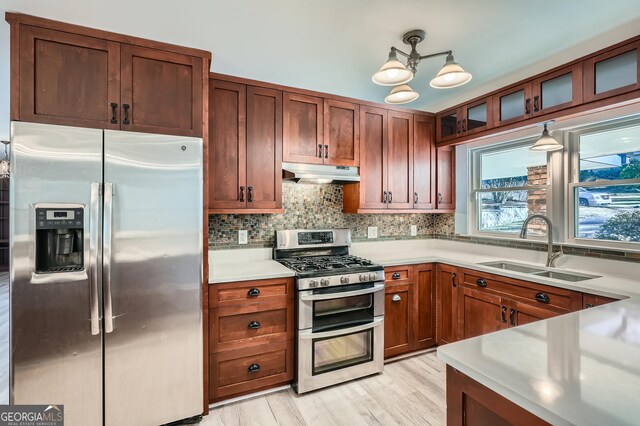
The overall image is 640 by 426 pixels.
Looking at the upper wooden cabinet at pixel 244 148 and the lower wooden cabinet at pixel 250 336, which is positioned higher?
→ the upper wooden cabinet at pixel 244 148

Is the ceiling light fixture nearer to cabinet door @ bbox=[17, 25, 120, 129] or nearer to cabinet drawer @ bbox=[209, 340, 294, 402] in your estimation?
cabinet door @ bbox=[17, 25, 120, 129]

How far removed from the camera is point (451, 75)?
1898 millimetres

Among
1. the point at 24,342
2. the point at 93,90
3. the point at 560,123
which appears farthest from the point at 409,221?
the point at 24,342

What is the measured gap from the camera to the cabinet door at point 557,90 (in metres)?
2.19

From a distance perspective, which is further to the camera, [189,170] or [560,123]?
[560,123]

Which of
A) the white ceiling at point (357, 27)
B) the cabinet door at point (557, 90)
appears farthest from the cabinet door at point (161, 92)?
the cabinet door at point (557, 90)

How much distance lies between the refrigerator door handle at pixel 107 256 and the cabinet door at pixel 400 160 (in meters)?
2.36

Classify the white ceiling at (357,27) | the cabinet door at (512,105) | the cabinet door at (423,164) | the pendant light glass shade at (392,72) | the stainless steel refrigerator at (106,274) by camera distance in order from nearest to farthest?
1. the stainless steel refrigerator at (106,274)
2. the pendant light glass shade at (392,72)
3. the white ceiling at (357,27)
4. the cabinet door at (512,105)
5. the cabinet door at (423,164)

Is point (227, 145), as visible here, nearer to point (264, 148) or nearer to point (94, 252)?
point (264, 148)

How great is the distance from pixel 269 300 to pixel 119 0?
85.1 inches

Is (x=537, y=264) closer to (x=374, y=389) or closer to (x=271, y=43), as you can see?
(x=374, y=389)

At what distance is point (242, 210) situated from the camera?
250cm

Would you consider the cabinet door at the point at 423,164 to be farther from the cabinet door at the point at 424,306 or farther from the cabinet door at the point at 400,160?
the cabinet door at the point at 424,306

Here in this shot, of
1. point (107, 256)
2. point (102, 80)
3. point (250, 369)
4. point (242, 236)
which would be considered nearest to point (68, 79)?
point (102, 80)
